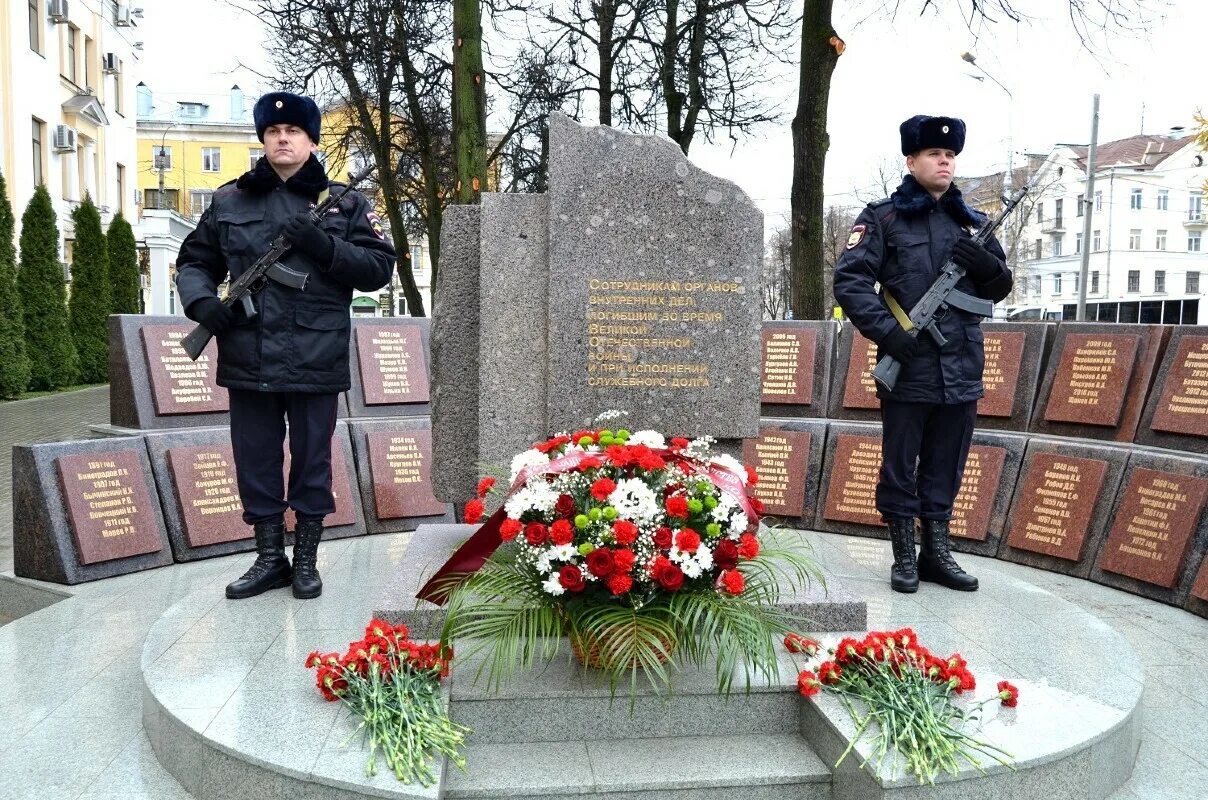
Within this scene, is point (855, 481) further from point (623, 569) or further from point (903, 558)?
point (623, 569)

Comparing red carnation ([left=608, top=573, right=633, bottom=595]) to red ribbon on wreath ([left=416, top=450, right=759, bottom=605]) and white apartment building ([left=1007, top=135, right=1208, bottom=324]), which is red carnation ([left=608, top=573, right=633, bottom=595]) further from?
white apartment building ([left=1007, top=135, right=1208, bottom=324])

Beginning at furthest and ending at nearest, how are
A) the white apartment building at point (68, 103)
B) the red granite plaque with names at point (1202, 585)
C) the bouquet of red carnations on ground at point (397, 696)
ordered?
the white apartment building at point (68, 103) → the red granite plaque with names at point (1202, 585) → the bouquet of red carnations on ground at point (397, 696)

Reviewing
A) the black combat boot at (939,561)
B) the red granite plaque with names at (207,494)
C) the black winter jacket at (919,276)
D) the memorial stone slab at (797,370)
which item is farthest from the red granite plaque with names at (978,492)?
the red granite plaque with names at (207,494)

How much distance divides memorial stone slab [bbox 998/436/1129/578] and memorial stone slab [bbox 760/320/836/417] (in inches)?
56.2

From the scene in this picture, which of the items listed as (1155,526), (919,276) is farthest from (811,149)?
(919,276)

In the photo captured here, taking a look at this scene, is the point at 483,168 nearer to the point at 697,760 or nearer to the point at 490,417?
the point at 490,417

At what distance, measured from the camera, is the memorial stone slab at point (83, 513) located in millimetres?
5281

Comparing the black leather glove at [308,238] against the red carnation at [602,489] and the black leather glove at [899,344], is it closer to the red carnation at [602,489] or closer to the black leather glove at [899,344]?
the red carnation at [602,489]

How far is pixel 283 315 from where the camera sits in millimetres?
4250

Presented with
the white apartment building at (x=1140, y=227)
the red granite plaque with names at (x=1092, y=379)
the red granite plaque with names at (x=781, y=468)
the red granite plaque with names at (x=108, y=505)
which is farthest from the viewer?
the white apartment building at (x=1140, y=227)

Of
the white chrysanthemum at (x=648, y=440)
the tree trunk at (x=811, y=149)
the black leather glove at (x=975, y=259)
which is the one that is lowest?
the white chrysanthemum at (x=648, y=440)

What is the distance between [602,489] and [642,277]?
168cm

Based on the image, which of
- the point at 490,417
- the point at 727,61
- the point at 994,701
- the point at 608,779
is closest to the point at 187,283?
the point at 490,417

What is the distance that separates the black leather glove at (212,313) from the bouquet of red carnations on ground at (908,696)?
2.64 meters
